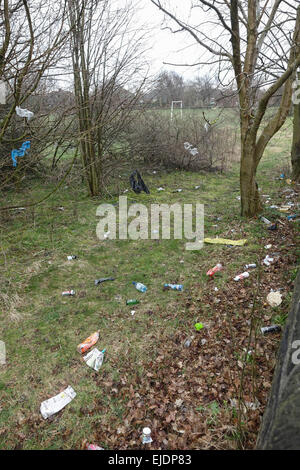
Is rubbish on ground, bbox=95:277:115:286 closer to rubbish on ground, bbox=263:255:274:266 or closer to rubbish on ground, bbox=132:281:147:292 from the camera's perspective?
rubbish on ground, bbox=132:281:147:292

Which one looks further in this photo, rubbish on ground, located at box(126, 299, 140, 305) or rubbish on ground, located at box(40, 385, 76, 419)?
rubbish on ground, located at box(126, 299, 140, 305)

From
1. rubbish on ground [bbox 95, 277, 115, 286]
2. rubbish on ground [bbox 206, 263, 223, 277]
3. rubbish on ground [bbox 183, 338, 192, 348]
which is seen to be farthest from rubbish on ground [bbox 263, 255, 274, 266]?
rubbish on ground [bbox 95, 277, 115, 286]

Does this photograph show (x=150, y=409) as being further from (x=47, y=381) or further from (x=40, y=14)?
(x=40, y=14)

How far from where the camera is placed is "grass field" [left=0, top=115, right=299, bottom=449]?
2186 mm

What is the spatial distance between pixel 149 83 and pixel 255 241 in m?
4.73

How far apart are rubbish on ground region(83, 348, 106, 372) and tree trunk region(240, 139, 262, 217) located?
12.5 feet

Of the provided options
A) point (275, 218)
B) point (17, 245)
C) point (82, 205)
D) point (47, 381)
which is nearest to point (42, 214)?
point (82, 205)

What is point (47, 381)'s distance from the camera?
2582mm

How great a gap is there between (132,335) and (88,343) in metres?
0.47

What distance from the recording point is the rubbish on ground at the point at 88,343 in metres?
2.89

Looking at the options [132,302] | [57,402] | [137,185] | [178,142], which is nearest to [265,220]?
[132,302]

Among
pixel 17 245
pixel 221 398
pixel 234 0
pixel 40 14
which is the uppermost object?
pixel 234 0

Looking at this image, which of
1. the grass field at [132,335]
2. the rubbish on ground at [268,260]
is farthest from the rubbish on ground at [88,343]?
the rubbish on ground at [268,260]
